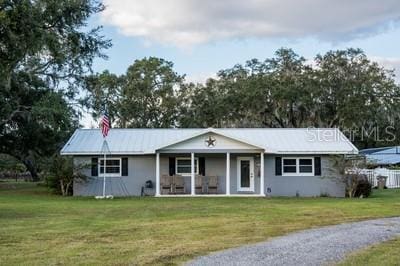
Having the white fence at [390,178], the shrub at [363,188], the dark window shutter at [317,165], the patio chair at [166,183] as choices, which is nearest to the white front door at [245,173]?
the dark window shutter at [317,165]

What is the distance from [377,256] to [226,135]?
60.9 feet

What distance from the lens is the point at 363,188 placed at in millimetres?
26688

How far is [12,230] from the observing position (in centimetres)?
1238

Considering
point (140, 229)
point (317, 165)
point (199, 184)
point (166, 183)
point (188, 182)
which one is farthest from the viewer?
point (188, 182)

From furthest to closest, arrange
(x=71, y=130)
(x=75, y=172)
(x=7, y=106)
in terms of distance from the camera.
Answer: (x=71, y=130), (x=7, y=106), (x=75, y=172)

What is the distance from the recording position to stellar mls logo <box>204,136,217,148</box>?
27578 millimetres

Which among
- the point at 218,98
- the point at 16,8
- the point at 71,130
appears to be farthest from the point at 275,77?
the point at 16,8

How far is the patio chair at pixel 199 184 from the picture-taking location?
91.9 ft

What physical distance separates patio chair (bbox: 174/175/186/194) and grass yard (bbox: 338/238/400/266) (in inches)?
707

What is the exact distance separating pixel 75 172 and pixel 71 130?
25.3 feet

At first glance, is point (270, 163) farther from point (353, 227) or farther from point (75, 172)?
point (353, 227)

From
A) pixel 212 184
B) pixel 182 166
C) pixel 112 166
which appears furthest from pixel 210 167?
pixel 112 166

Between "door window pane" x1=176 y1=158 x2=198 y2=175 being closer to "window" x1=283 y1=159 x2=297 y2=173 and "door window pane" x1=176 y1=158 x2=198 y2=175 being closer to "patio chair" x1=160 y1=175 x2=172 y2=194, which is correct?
"patio chair" x1=160 y1=175 x2=172 y2=194

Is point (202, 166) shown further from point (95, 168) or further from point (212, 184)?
point (95, 168)
